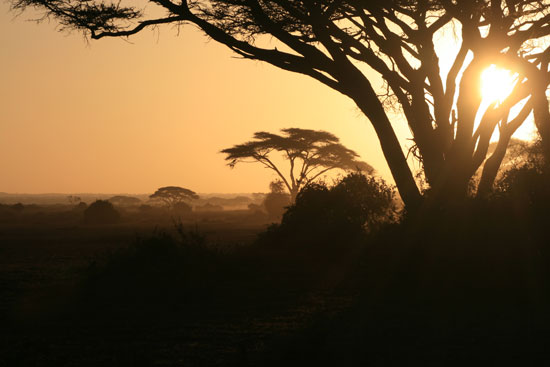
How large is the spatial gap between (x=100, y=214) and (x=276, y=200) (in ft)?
42.8

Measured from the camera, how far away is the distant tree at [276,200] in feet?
159

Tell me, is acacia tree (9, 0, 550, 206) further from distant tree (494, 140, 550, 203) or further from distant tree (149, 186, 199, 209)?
distant tree (149, 186, 199, 209)

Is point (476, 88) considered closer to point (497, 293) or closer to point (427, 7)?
point (427, 7)

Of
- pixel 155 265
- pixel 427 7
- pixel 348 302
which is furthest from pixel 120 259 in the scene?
pixel 427 7

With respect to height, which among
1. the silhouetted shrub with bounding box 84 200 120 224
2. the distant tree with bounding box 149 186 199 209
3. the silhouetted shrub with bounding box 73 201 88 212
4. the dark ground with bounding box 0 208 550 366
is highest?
the distant tree with bounding box 149 186 199 209

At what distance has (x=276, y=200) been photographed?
49.3 meters

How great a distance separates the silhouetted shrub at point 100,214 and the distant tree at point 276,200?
37.3 feet

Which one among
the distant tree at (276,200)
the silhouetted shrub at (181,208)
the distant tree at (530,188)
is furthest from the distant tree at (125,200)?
the distant tree at (530,188)

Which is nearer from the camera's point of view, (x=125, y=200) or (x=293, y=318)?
(x=293, y=318)

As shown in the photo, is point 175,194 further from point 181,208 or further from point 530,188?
point 530,188

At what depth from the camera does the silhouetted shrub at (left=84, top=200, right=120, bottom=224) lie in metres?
42.8

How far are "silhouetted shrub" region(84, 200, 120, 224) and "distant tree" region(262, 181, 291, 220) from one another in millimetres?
11369

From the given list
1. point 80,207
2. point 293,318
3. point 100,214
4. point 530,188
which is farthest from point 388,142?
point 80,207

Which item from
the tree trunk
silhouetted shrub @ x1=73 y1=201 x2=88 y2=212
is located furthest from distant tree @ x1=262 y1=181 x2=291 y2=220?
the tree trunk
